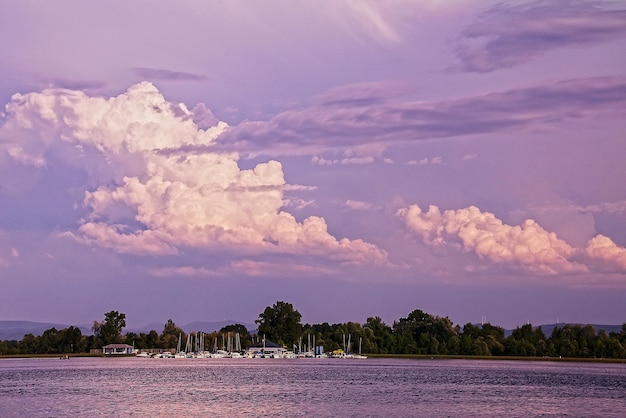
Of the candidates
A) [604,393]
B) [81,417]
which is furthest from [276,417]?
[604,393]

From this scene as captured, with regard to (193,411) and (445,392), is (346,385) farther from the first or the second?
(193,411)

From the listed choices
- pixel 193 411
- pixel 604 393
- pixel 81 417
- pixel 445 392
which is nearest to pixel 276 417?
pixel 193 411

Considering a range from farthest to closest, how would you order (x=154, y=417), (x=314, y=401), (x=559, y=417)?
(x=314, y=401) → (x=559, y=417) → (x=154, y=417)

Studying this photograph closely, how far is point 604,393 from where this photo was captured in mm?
108062

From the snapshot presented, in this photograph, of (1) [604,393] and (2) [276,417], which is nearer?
(2) [276,417]

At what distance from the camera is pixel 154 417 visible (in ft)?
230

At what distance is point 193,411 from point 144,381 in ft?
163

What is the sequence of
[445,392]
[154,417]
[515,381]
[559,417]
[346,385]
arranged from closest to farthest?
[154,417], [559,417], [445,392], [346,385], [515,381]

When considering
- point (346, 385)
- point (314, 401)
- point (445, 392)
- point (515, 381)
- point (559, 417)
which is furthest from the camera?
point (515, 381)

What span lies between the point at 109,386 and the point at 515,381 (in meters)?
60.1

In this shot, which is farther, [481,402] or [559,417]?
[481,402]

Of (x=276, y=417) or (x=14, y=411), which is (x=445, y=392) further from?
(x=14, y=411)

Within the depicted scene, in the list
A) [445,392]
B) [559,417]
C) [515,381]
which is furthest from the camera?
[515,381]

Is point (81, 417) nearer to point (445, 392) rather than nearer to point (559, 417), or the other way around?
point (559, 417)
